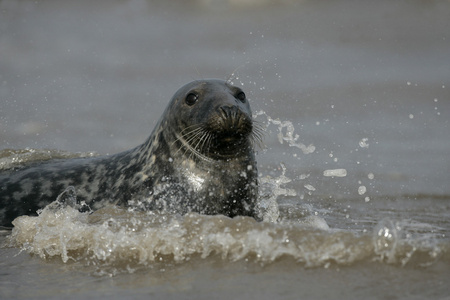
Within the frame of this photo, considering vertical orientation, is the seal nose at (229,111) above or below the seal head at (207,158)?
above

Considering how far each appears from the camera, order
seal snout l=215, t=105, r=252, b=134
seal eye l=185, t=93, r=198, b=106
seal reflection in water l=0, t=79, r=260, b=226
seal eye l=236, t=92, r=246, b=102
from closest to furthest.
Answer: seal snout l=215, t=105, r=252, b=134, seal reflection in water l=0, t=79, r=260, b=226, seal eye l=185, t=93, r=198, b=106, seal eye l=236, t=92, r=246, b=102

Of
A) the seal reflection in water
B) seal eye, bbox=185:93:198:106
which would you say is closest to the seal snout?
the seal reflection in water

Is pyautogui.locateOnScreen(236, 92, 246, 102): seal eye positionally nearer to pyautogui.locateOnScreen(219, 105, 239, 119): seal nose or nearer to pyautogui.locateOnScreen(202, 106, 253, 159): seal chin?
pyautogui.locateOnScreen(202, 106, 253, 159): seal chin

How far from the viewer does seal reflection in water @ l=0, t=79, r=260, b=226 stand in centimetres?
502

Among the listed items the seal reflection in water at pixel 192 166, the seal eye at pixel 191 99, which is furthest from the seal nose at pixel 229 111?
the seal eye at pixel 191 99

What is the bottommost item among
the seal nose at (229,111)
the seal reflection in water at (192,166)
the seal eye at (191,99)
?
the seal reflection in water at (192,166)

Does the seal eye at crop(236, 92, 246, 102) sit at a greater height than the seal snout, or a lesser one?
greater

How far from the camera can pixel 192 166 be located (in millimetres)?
5270

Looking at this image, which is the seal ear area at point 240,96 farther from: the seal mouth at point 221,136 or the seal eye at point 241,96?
the seal mouth at point 221,136

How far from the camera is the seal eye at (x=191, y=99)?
5316mm

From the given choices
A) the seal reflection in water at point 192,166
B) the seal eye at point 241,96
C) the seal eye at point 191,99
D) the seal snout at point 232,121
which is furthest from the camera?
the seal eye at point 241,96

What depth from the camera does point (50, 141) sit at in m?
10.9

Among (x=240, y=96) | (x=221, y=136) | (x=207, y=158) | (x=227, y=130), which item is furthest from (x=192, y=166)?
(x=240, y=96)

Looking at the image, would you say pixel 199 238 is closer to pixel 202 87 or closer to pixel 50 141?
pixel 202 87
